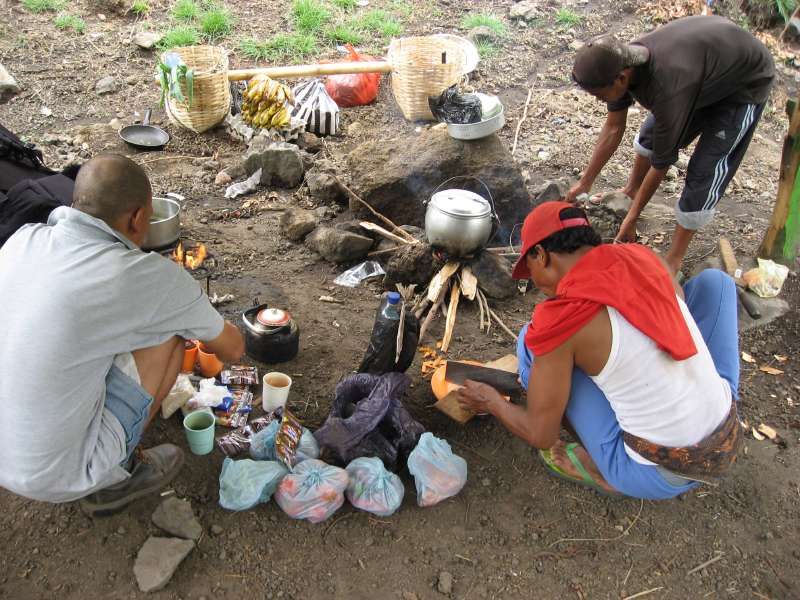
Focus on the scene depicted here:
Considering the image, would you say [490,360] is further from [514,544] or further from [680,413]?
[680,413]

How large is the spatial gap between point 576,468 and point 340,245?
2381 millimetres

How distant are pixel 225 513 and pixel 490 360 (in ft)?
6.14

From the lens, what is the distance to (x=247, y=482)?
2.67 meters

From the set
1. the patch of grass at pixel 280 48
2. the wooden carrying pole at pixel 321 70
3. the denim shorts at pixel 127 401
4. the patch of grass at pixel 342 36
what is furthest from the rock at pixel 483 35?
the denim shorts at pixel 127 401

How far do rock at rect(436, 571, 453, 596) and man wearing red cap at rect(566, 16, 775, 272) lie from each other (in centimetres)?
282

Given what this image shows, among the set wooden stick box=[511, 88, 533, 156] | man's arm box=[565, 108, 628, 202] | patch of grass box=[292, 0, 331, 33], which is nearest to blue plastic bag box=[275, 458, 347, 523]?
man's arm box=[565, 108, 628, 202]

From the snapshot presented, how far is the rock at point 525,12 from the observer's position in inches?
350

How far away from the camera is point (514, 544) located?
274 cm

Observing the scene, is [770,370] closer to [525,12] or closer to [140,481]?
[140,481]

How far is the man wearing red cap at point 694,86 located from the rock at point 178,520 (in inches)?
124

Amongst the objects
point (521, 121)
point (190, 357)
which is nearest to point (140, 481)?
point (190, 357)

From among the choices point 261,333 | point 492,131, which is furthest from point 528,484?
point 492,131

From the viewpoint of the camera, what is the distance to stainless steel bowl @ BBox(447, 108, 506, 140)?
4.68m

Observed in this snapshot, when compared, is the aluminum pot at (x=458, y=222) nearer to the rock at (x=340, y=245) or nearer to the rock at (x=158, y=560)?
the rock at (x=340, y=245)
